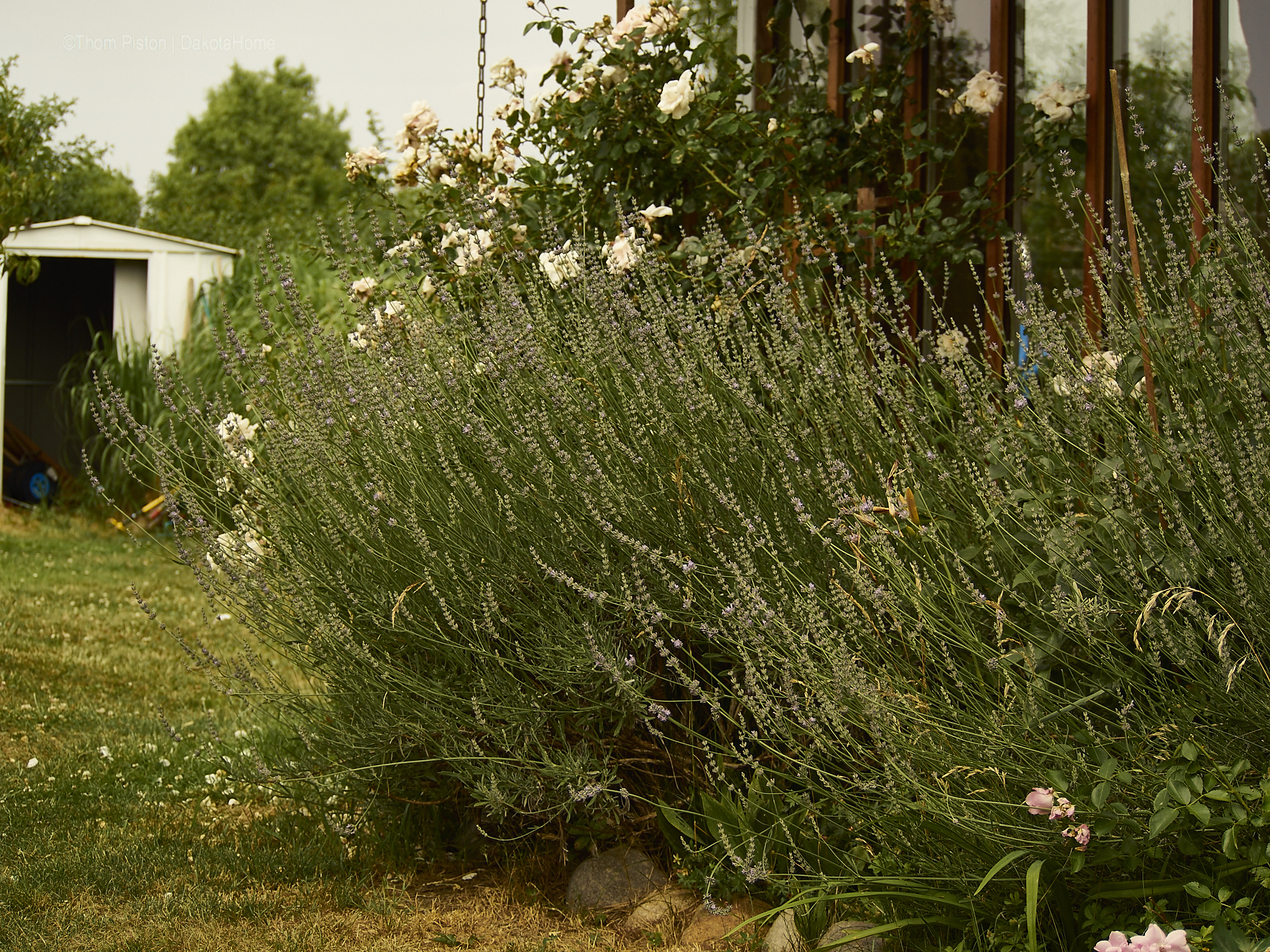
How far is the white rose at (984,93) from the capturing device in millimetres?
4152

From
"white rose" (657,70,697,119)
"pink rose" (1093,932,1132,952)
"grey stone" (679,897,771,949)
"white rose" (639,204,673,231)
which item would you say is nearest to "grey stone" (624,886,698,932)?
"grey stone" (679,897,771,949)

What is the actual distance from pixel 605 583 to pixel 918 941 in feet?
3.36

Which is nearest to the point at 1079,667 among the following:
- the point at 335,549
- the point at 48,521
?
the point at 335,549

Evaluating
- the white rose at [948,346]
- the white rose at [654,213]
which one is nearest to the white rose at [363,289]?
the white rose at [654,213]

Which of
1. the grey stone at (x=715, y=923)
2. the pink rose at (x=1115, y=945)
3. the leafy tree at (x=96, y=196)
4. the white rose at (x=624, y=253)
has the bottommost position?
the grey stone at (x=715, y=923)

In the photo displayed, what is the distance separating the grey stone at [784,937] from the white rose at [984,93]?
2.94 meters

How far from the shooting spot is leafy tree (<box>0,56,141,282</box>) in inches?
277

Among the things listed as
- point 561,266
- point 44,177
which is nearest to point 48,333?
point 44,177

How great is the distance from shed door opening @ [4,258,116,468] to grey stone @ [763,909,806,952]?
561 inches

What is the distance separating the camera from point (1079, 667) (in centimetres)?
230

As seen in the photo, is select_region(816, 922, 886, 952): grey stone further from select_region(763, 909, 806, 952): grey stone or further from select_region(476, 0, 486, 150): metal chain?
select_region(476, 0, 486, 150): metal chain

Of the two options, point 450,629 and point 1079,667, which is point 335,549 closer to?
point 450,629

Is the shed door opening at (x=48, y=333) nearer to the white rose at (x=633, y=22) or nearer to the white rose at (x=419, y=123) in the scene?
the white rose at (x=419, y=123)

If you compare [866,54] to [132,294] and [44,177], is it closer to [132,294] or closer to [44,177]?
[44,177]
